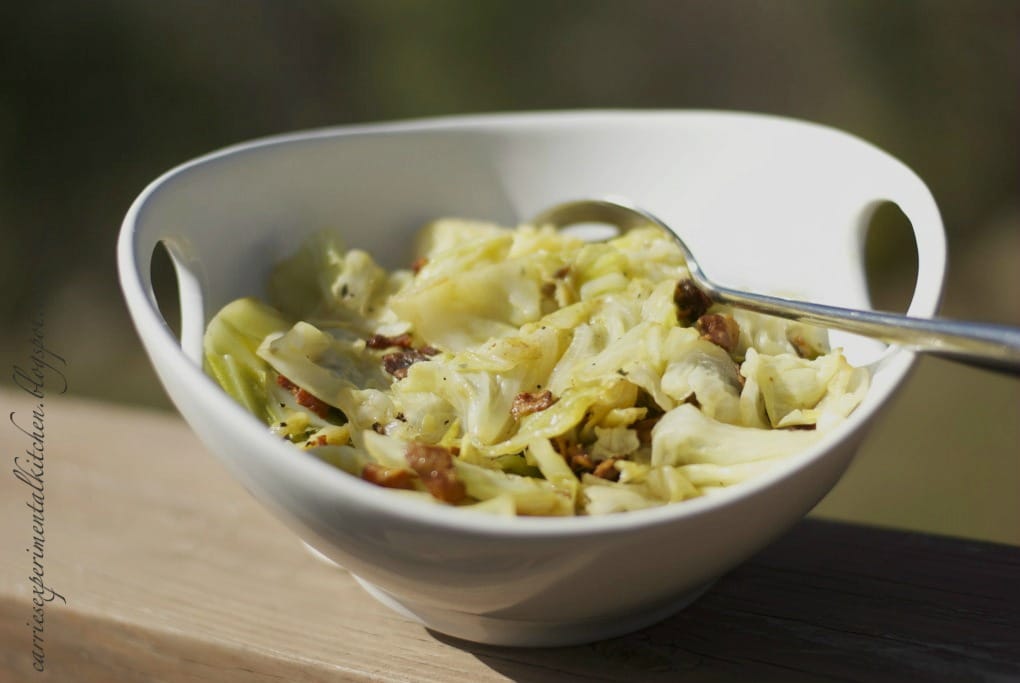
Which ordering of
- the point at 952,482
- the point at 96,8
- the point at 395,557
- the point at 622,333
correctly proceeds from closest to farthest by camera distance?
the point at 395,557 < the point at 622,333 < the point at 952,482 < the point at 96,8

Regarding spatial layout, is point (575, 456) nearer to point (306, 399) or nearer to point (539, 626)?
point (539, 626)

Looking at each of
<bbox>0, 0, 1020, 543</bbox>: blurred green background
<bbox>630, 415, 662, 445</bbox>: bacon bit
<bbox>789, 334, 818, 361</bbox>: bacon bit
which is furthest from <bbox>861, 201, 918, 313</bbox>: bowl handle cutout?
<bbox>630, 415, 662, 445</bbox>: bacon bit

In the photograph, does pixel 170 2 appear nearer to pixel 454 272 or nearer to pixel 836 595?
pixel 454 272

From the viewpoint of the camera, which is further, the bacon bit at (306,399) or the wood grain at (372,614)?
the bacon bit at (306,399)

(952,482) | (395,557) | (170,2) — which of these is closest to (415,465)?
(395,557)

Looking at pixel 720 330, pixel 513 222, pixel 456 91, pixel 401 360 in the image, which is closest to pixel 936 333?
pixel 720 330

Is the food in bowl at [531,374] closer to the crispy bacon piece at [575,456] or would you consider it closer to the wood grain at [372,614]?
the crispy bacon piece at [575,456]

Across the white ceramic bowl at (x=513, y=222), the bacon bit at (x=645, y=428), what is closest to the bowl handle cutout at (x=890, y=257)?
the white ceramic bowl at (x=513, y=222)

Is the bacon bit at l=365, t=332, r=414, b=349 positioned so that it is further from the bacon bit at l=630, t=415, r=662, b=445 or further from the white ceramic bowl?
the bacon bit at l=630, t=415, r=662, b=445
